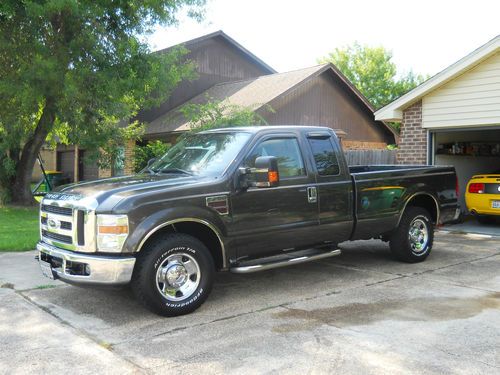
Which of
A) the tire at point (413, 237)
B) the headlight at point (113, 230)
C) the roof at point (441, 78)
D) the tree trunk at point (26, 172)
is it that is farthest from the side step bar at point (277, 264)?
the tree trunk at point (26, 172)

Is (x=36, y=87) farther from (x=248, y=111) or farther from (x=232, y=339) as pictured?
(x=232, y=339)

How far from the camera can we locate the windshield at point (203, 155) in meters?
6.15

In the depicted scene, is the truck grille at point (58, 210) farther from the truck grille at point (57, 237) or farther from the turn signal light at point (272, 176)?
the turn signal light at point (272, 176)

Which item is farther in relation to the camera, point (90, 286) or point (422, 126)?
point (422, 126)

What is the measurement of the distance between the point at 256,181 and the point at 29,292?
3.16 metres

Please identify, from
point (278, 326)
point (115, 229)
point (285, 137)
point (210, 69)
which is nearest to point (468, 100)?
point (285, 137)

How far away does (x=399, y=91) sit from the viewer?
171 feet

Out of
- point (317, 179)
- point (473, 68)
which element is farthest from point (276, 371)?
point (473, 68)

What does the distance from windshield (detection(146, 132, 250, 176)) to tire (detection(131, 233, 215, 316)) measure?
95 centimetres

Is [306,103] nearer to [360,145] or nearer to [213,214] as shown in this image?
[360,145]

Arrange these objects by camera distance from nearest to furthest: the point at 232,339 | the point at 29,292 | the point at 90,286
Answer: the point at 232,339, the point at 90,286, the point at 29,292

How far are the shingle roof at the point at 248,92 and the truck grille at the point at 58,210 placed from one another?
1430 centimetres

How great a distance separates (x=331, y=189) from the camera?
683 cm

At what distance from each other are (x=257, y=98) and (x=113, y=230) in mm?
16734
